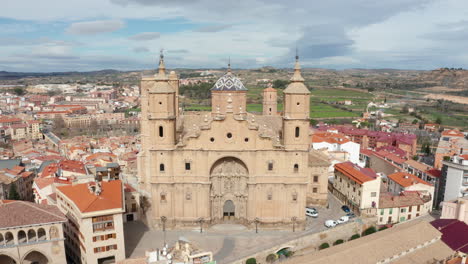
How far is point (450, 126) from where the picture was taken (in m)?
116

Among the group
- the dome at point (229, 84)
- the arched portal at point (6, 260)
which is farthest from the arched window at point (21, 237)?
the dome at point (229, 84)

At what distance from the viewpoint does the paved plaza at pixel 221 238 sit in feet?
111

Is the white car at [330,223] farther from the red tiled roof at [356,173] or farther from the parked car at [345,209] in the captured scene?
the red tiled roof at [356,173]

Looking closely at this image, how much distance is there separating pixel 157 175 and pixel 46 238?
11377 millimetres

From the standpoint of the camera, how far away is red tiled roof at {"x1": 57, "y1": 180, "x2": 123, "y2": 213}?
98.9 ft

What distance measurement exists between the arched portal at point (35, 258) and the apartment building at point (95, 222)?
9.50 feet

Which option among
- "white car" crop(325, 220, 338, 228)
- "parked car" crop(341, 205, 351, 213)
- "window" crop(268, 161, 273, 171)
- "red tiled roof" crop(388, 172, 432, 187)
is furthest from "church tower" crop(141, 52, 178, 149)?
"red tiled roof" crop(388, 172, 432, 187)

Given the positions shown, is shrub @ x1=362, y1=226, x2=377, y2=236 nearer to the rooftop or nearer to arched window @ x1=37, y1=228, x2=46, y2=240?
the rooftop

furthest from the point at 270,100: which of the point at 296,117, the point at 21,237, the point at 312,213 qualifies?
the point at 21,237

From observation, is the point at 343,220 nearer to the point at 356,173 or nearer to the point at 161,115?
the point at 356,173

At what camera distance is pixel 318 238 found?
3628cm

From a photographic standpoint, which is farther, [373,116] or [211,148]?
[373,116]

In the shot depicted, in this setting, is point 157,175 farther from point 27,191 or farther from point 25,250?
point 27,191

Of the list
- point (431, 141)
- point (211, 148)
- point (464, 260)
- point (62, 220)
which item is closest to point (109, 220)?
point (62, 220)
